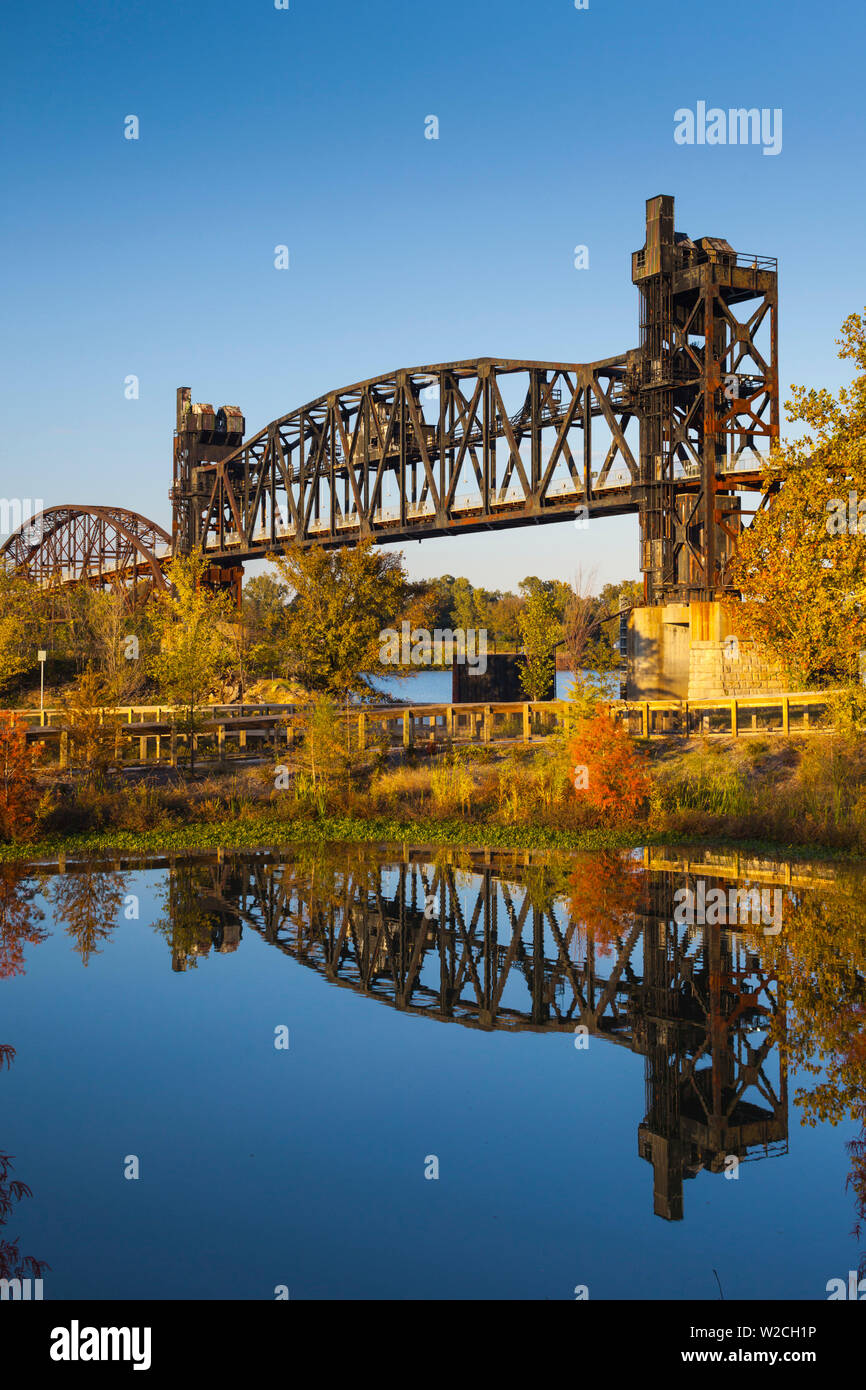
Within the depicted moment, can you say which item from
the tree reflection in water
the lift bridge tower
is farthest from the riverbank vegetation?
the lift bridge tower

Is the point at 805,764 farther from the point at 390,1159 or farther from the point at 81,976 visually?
the point at 390,1159

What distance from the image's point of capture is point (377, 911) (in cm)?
1730

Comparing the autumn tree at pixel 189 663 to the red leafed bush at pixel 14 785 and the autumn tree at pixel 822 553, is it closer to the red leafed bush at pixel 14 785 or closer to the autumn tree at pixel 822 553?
the red leafed bush at pixel 14 785

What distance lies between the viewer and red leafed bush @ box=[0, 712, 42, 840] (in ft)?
76.1

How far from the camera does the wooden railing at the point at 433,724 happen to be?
1227 inches

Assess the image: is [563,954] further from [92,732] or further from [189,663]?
[189,663]

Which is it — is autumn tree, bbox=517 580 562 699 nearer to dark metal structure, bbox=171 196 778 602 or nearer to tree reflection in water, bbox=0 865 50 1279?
dark metal structure, bbox=171 196 778 602

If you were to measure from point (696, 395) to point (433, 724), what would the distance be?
26224mm

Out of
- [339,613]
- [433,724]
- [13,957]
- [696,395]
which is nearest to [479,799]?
[339,613]

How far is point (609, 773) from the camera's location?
24625 mm

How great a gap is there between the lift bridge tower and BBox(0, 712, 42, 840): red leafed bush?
34.9m

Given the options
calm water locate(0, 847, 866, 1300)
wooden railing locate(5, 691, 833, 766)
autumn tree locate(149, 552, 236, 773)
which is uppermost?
autumn tree locate(149, 552, 236, 773)
